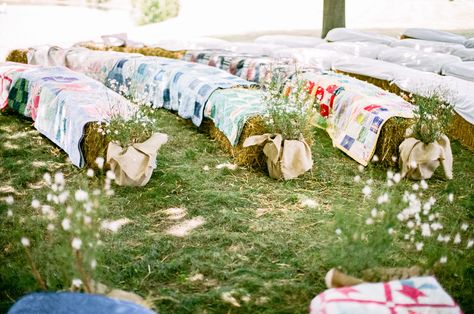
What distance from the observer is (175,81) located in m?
6.57

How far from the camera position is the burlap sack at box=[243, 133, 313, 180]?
15.3 ft

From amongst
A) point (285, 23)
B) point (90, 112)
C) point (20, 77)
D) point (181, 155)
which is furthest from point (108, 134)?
point (285, 23)

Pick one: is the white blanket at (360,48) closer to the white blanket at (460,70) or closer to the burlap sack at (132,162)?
the white blanket at (460,70)

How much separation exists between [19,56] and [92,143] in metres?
4.54

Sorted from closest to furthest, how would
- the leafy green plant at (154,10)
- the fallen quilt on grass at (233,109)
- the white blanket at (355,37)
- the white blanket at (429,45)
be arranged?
the fallen quilt on grass at (233,109) < the white blanket at (429,45) < the white blanket at (355,37) < the leafy green plant at (154,10)

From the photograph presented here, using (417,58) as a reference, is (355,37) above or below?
above

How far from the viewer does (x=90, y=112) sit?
15.8 ft

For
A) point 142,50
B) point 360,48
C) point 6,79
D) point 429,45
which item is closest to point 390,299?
point 6,79

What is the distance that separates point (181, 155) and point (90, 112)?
1075 mm

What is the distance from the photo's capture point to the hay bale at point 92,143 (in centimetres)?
462

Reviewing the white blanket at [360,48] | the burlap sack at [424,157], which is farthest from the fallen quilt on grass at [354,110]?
the white blanket at [360,48]

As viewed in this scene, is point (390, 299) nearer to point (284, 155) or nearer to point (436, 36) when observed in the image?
point (284, 155)

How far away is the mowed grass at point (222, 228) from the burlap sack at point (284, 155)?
4.2 inches

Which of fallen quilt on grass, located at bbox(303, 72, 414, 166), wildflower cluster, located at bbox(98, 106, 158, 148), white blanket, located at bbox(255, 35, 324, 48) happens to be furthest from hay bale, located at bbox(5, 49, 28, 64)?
fallen quilt on grass, located at bbox(303, 72, 414, 166)
